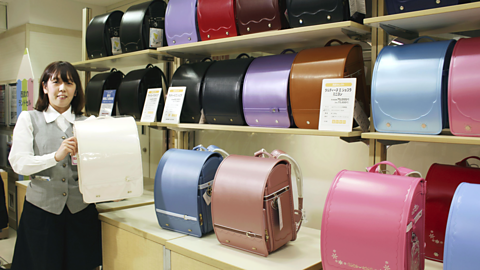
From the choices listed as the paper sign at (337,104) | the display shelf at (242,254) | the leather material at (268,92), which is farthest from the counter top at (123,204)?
the paper sign at (337,104)

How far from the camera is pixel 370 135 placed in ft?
5.36

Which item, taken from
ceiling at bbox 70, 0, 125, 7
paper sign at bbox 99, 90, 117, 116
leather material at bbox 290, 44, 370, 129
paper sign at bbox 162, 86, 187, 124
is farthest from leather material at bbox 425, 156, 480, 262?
ceiling at bbox 70, 0, 125, 7

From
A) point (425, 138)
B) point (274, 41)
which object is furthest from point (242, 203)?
point (274, 41)

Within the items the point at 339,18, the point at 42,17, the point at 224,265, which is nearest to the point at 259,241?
the point at 224,265

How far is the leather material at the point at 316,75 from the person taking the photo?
1737mm

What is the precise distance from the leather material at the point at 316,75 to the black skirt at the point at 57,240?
156 centimetres

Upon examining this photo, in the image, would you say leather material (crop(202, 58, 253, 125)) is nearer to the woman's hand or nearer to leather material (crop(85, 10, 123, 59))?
the woman's hand

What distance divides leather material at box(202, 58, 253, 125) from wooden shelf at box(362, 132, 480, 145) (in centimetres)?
77

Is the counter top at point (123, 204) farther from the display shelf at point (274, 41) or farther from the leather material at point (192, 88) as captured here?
the display shelf at point (274, 41)

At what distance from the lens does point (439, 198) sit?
1592 mm

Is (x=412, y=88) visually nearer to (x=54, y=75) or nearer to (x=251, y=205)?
(x=251, y=205)

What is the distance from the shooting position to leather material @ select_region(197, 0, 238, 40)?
2104 mm

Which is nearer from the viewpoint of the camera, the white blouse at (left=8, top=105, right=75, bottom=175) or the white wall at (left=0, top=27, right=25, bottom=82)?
the white blouse at (left=8, top=105, right=75, bottom=175)

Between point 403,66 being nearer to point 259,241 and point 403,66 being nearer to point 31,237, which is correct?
point 259,241
